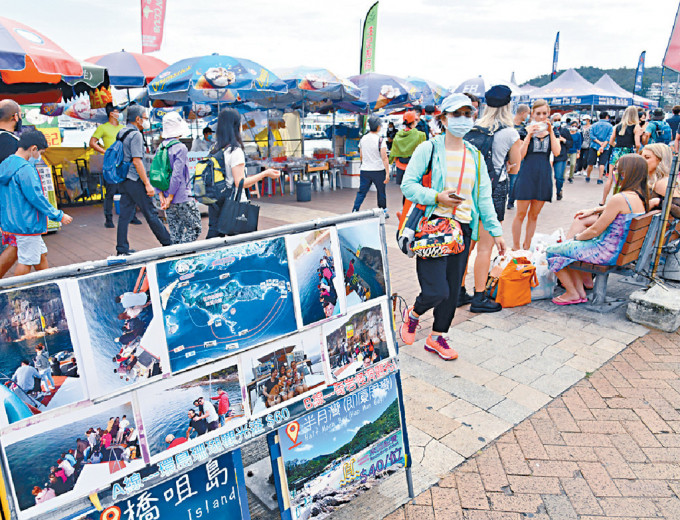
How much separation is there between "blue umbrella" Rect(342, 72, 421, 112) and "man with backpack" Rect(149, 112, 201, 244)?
326 inches

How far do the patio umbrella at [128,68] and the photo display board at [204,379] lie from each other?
1165 centimetres

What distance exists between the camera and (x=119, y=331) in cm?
151

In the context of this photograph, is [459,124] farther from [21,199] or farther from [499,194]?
[21,199]

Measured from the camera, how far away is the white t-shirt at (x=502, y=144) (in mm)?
4754

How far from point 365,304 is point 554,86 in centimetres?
2543

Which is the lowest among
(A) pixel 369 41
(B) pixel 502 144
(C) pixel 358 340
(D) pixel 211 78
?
(C) pixel 358 340

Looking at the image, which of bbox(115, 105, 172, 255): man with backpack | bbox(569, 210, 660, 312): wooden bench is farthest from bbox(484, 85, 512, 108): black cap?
bbox(115, 105, 172, 255): man with backpack

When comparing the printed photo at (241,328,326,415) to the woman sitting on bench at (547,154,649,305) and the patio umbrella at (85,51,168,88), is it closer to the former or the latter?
the woman sitting on bench at (547,154,649,305)

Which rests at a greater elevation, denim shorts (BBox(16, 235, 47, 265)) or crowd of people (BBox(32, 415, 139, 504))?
crowd of people (BBox(32, 415, 139, 504))

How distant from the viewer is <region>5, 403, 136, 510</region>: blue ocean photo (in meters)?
1.37

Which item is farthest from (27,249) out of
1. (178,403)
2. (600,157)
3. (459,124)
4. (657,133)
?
(600,157)

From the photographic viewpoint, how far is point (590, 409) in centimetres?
322

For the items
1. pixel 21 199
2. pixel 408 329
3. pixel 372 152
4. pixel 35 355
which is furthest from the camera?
pixel 372 152

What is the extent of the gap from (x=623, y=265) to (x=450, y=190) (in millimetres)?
2462
